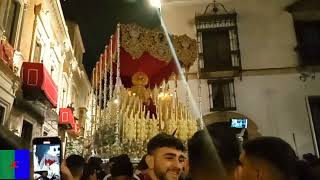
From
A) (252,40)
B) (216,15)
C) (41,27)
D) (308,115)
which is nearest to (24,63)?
(41,27)

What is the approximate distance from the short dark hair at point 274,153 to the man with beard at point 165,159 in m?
0.62

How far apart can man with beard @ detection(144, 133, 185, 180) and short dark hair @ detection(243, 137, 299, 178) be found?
62 cm

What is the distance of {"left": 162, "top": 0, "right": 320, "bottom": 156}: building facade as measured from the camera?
12.2 metres

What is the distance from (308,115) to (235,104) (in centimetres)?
293

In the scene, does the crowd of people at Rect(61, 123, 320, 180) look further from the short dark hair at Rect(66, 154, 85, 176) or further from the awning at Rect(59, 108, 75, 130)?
the awning at Rect(59, 108, 75, 130)

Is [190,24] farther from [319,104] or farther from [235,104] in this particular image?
[319,104]

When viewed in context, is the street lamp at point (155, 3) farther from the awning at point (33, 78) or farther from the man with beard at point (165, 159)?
the man with beard at point (165, 159)

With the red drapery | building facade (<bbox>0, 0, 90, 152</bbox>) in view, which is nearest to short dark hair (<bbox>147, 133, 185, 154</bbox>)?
building facade (<bbox>0, 0, 90, 152</bbox>)

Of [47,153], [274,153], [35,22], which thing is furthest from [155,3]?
[274,153]

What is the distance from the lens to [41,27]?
11625 mm

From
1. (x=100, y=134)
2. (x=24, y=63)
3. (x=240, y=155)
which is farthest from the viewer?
(x=24, y=63)

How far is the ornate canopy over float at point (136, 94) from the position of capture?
18.4 feet
